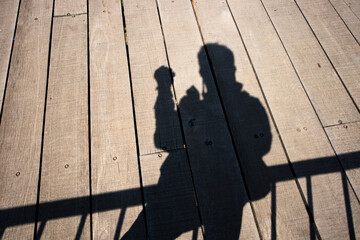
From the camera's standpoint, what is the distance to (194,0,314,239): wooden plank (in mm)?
1650

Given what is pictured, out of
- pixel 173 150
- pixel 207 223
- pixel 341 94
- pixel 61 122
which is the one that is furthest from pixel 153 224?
pixel 341 94

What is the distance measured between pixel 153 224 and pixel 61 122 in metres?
1.13

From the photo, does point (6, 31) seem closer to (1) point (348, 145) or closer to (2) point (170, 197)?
(2) point (170, 197)

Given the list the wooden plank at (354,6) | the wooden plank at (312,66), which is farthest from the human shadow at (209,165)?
the wooden plank at (354,6)

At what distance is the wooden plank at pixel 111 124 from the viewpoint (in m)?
1.62

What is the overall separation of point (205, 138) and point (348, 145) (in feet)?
3.97

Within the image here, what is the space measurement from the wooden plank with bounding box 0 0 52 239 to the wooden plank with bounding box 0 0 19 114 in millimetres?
56

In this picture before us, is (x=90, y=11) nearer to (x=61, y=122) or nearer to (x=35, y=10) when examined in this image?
(x=35, y=10)

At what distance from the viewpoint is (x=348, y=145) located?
191 cm

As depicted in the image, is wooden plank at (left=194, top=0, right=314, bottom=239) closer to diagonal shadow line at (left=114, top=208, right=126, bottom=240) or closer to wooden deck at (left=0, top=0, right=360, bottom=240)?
wooden deck at (left=0, top=0, right=360, bottom=240)

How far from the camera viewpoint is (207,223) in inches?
63.8

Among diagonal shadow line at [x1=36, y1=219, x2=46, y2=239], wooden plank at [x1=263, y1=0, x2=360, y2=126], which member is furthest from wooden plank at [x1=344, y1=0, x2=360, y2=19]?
diagonal shadow line at [x1=36, y1=219, x2=46, y2=239]

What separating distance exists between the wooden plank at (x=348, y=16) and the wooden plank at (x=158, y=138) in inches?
80.6

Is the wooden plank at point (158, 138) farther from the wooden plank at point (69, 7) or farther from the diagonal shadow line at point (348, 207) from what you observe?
the diagonal shadow line at point (348, 207)
